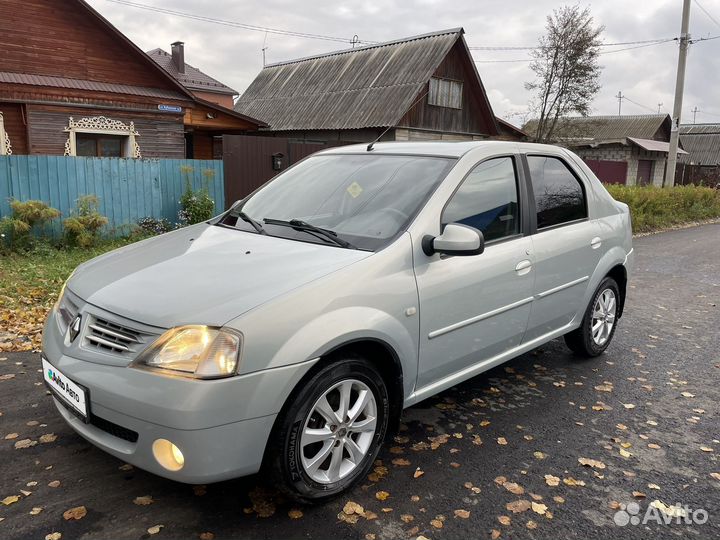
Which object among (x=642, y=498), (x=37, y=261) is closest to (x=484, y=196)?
(x=642, y=498)

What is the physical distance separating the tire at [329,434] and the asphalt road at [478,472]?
0.51 ft

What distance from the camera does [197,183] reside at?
11555 millimetres

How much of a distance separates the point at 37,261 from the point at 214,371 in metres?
7.22

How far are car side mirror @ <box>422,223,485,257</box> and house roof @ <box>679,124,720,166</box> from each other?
53.2 metres

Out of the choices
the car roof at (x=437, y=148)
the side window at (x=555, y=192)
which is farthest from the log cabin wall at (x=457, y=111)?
the car roof at (x=437, y=148)

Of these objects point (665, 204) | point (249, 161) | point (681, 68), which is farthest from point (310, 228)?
point (681, 68)

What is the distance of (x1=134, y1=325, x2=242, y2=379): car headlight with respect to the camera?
2.37 m

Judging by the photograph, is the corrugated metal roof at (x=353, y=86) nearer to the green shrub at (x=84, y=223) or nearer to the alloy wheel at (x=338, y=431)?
the green shrub at (x=84, y=223)

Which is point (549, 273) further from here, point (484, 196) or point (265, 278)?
point (265, 278)

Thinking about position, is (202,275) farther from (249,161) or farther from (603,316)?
(249,161)

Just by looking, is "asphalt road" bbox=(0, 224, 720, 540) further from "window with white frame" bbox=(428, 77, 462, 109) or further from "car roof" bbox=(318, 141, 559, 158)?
"window with white frame" bbox=(428, 77, 462, 109)

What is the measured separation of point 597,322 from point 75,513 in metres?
4.20

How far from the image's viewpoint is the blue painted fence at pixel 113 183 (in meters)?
9.47

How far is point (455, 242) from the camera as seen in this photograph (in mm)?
3051
